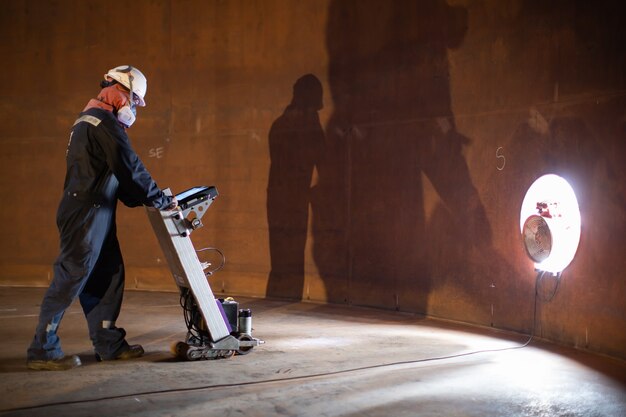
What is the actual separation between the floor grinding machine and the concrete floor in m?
0.09

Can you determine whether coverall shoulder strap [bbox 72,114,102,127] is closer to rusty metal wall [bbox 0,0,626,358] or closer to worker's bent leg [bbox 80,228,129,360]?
worker's bent leg [bbox 80,228,129,360]

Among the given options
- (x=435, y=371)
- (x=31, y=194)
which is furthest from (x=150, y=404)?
(x=31, y=194)

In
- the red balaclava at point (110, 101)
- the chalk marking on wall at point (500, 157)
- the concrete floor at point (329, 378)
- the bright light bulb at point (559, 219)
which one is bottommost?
the concrete floor at point (329, 378)

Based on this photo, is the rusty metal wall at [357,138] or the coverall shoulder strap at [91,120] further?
the rusty metal wall at [357,138]

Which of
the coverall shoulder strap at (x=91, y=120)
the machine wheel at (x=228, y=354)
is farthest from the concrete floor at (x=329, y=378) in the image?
the coverall shoulder strap at (x=91, y=120)

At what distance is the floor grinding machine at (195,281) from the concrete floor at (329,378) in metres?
0.09

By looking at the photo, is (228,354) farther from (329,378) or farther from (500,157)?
(500,157)

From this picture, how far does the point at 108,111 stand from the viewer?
4348mm

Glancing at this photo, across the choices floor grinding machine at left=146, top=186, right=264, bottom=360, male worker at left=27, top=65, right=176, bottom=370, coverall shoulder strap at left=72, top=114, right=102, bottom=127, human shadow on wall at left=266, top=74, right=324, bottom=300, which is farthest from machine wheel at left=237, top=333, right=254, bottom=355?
human shadow on wall at left=266, top=74, right=324, bottom=300

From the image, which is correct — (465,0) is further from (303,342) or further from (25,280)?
(25,280)

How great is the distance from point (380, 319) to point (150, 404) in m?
2.93

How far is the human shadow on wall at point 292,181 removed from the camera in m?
7.10

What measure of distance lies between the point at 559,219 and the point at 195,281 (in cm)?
247

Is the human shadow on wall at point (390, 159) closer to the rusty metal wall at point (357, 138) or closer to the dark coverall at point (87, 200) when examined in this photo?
the rusty metal wall at point (357, 138)
